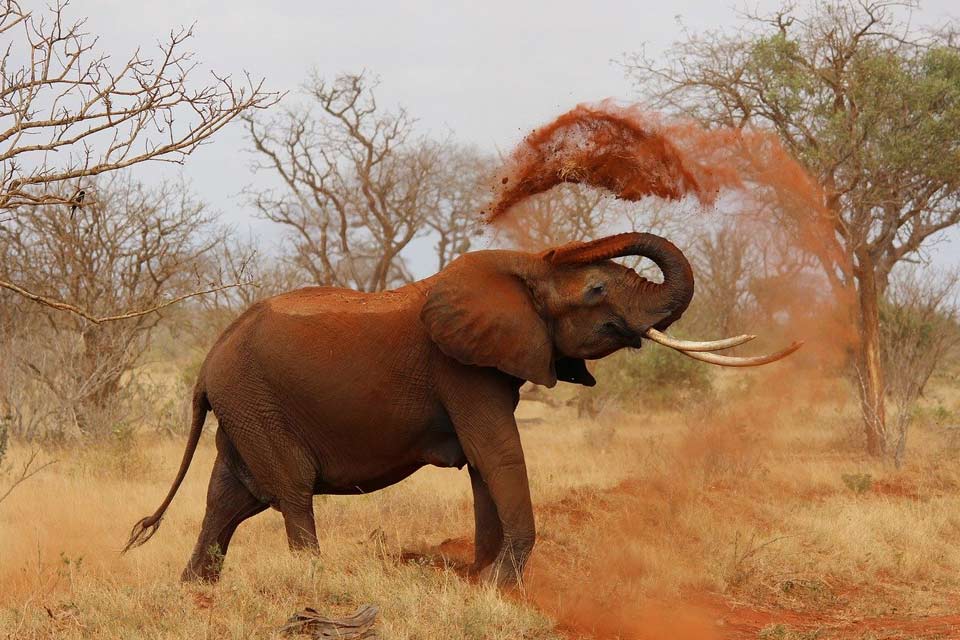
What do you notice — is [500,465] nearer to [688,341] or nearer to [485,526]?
[485,526]

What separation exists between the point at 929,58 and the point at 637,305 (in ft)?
36.0

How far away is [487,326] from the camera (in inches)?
314

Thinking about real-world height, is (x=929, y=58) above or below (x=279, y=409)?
above

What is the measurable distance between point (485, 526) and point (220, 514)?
215 cm

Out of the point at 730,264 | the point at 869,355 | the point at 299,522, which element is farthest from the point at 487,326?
the point at 869,355

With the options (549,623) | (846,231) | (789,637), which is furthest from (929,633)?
(846,231)

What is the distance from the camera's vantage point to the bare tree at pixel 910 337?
51.6 feet

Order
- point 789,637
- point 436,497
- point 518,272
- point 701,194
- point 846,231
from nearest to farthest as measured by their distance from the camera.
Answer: point 789,637
point 518,272
point 701,194
point 436,497
point 846,231

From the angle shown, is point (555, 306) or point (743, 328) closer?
point (555, 306)

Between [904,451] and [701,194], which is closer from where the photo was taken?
[701,194]

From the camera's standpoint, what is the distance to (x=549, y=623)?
7.09 m

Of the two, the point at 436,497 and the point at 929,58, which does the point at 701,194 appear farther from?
the point at 929,58

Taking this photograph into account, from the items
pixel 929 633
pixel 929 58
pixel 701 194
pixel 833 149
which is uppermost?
pixel 929 58

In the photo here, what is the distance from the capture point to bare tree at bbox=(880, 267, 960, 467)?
15.7 m
